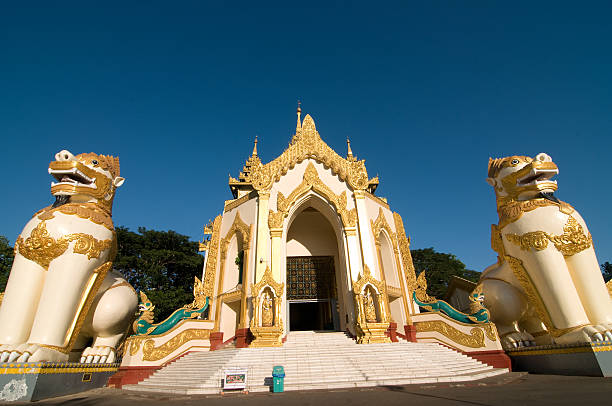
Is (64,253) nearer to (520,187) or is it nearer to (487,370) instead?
(487,370)

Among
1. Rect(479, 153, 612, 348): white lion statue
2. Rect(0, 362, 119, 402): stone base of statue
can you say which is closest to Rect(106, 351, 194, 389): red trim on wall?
Rect(0, 362, 119, 402): stone base of statue

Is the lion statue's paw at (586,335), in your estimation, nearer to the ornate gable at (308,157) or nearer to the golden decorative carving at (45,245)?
the ornate gable at (308,157)

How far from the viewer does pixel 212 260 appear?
13000 mm

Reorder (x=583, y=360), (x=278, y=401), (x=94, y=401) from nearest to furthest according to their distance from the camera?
(x=278, y=401) → (x=94, y=401) → (x=583, y=360)

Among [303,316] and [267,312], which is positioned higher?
[303,316]

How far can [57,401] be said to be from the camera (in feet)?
19.8

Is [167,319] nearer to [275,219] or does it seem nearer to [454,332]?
[275,219]

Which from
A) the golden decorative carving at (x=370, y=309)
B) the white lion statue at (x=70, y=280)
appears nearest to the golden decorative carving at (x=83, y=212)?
the white lion statue at (x=70, y=280)

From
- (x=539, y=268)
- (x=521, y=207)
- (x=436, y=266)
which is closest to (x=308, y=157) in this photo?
(x=521, y=207)

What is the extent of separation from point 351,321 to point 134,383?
6769mm

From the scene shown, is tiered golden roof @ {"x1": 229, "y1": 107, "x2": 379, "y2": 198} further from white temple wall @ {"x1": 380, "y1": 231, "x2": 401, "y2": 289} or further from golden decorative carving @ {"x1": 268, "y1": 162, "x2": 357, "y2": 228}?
white temple wall @ {"x1": 380, "y1": 231, "x2": 401, "y2": 289}

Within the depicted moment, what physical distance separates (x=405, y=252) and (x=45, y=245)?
12.9m

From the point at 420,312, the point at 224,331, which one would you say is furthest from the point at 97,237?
the point at 420,312

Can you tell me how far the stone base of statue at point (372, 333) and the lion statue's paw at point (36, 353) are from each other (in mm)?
7915
